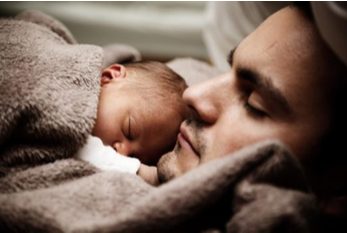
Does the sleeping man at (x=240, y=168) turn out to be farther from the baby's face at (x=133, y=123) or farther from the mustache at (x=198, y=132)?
the baby's face at (x=133, y=123)

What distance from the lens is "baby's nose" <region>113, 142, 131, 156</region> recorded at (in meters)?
0.92

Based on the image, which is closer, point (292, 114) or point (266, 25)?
point (292, 114)

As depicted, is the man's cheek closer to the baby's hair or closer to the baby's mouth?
the baby's mouth

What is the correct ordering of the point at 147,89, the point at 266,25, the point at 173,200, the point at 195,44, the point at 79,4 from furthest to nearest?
the point at 195,44 → the point at 79,4 → the point at 147,89 → the point at 266,25 → the point at 173,200

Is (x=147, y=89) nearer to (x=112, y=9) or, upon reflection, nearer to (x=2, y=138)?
(x=2, y=138)

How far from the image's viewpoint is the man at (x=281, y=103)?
0.69 m

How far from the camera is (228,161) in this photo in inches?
23.7

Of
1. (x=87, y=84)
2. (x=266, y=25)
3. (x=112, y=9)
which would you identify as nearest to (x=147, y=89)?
(x=87, y=84)

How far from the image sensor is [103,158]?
814 millimetres

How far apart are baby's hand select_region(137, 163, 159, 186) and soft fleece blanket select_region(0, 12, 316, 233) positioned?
0.14 metres

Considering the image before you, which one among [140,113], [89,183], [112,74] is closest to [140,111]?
[140,113]

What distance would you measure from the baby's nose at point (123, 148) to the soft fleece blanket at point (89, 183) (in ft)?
0.52

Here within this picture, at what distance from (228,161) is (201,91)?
24 centimetres

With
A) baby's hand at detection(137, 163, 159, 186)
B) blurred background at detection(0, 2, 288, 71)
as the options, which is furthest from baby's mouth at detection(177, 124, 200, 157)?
blurred background at detection(0, 2, 288, 71)
